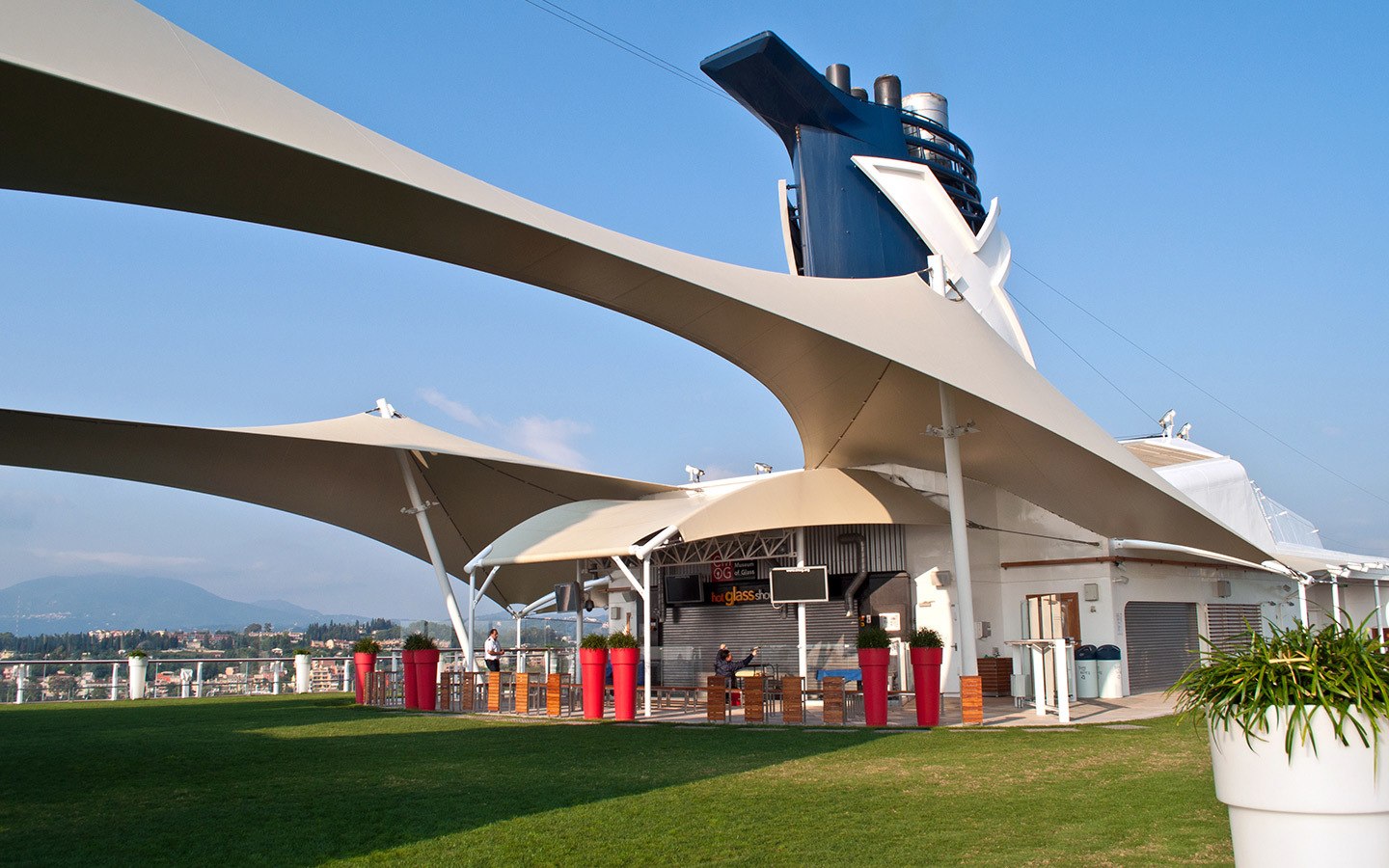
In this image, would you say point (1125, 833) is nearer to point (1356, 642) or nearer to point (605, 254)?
point (1356, 642)

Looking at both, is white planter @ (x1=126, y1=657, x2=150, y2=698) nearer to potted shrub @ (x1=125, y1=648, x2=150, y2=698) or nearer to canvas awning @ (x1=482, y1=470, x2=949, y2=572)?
potted shrub @ (x1=125, y1=648, x2=150, y2=698)

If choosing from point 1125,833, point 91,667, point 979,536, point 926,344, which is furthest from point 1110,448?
point 91,667

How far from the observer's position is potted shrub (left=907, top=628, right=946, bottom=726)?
13102mm

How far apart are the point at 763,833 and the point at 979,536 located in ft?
44.0

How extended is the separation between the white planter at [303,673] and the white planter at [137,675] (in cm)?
323

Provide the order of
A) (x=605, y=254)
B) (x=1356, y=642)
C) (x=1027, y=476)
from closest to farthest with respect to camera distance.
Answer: (x=1356, y=642) < (x=605, y=254) < (x=1027, y=476)

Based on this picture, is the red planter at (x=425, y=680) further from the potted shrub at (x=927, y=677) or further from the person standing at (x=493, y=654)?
the potted shrub at (x=927, y=677)

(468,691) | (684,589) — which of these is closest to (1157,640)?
(684,589)

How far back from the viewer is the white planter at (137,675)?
23266mm

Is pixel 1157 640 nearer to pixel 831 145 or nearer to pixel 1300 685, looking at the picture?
pixel 1300 685

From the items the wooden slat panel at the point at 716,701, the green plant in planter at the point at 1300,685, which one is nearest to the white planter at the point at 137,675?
the wooden slat panel at the point at 716,701

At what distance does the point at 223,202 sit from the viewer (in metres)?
8.78

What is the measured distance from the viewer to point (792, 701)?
14.0 meters

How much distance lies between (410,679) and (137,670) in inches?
334
